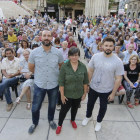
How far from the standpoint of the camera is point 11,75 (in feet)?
12.1

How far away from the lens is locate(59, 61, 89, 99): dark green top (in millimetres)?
2246

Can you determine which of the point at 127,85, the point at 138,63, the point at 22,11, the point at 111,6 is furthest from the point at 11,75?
the point at 111,6

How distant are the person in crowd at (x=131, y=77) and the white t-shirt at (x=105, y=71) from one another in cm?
147

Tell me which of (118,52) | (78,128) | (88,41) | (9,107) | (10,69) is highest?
(88,41)

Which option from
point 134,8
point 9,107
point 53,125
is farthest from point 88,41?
point 134,8

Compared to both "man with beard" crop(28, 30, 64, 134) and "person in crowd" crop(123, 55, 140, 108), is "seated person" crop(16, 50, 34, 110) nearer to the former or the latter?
"man with beard" crop(28, 30, 64, 134)

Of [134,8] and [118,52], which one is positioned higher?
[134,8]

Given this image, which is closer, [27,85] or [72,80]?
[72,80]

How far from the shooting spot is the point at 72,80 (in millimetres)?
2268

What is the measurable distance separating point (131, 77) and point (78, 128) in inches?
83.4

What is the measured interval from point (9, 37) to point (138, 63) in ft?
21.5

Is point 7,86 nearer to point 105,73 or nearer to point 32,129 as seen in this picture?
point 32,129

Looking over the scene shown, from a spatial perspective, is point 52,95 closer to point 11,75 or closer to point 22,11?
point 11,75

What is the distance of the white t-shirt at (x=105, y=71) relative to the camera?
7.58 ft
